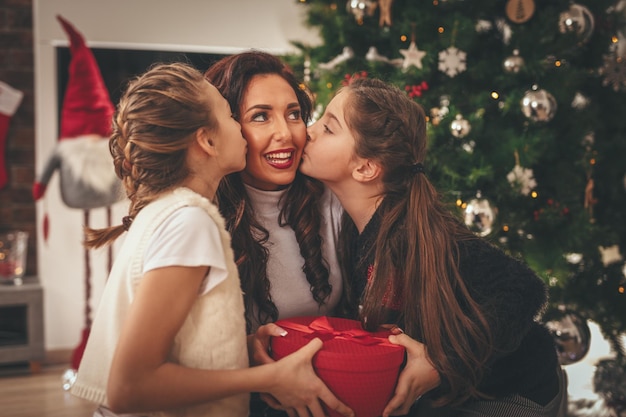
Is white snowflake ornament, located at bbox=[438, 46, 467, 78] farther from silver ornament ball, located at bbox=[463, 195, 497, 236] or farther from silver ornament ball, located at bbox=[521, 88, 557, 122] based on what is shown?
silver ornament ball, located at bbox=[463, 195, 497, 236]

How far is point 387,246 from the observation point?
1594 mm

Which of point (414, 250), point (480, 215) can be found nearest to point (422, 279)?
point (414, 250)

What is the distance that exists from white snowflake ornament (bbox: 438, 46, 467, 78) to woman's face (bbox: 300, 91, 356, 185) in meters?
1.07

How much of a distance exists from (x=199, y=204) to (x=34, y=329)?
3217mm

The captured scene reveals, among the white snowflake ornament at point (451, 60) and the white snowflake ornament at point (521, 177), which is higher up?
the white snowflake ornament at point (451, 60)

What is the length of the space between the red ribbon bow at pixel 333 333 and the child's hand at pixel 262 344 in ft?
0.11

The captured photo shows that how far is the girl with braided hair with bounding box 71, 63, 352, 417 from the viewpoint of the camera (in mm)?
1220

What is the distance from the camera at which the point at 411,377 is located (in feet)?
4.66

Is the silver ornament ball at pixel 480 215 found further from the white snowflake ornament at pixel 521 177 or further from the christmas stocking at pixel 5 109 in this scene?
the christmas stocking at pixel 5 109

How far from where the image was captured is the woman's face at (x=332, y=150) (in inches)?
68.2

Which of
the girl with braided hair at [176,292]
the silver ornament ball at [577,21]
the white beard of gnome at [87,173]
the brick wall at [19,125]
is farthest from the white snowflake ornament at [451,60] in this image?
the brick wall at [19,125]

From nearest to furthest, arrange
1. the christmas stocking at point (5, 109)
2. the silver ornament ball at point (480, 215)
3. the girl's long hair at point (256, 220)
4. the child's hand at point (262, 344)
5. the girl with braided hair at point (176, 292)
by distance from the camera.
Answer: the girl with braided hair at point (176, 292), the child's hand at point (262, 344), the girl's long hair at point (256, 220), the silver ornament ball at point (480, 215), the christmas stocking at point (5, 109)

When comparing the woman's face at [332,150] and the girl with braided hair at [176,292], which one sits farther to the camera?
the woman's face at [332,150]

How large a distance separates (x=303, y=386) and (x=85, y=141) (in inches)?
118
